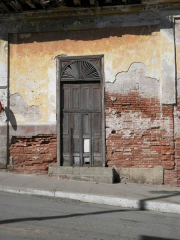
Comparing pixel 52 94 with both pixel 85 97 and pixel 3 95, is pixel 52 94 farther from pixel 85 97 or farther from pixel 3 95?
pixel 3 95

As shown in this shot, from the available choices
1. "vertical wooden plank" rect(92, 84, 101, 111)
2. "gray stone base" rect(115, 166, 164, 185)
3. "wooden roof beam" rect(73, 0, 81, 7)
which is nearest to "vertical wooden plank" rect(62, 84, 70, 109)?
"vertical wooden plank" rect(92, 84, 101, 111)

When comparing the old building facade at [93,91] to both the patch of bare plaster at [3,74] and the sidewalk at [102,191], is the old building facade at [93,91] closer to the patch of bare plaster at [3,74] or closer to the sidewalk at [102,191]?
the patch of bare plaster at [3,74]

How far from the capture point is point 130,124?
305 inches

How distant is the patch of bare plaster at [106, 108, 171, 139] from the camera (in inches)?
300

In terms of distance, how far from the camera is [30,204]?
555cm

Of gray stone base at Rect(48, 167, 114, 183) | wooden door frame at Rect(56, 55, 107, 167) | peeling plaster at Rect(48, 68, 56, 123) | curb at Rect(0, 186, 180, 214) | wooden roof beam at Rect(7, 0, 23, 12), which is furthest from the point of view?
peeling plaster at Rect(48, 68, 56, 123)

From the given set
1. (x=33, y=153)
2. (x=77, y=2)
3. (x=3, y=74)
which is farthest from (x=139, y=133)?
(x=3, y=74)

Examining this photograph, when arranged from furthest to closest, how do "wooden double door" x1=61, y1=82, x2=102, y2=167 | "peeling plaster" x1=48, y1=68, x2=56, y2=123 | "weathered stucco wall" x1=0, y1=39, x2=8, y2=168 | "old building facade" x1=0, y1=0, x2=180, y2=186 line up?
"weathered stucco wall" x1=0, y1=39, x2=8, y2=168, "peeling plaster" x1=48, y1=68, x2=56, y2=123, "wooden double door" x1=61, y1=82, x2=102, y2=167, "old building facade" x1=0, y1=0, x2=180, y2=186

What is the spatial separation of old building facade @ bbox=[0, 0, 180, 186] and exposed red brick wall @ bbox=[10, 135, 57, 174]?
0.03 metres

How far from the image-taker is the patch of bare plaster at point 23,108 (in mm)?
8188

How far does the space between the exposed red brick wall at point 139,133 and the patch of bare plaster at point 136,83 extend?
0.14m

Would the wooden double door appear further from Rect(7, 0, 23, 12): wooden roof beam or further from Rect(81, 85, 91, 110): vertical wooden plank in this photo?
Rect(7, 0, 23, 12): wooden roof beam

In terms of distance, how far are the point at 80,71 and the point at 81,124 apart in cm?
160

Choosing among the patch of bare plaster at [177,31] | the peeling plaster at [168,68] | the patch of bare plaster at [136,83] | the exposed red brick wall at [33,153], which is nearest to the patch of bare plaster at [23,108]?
the exposed red brick wall at [33,153]
